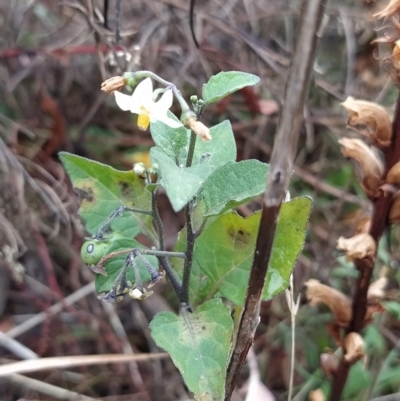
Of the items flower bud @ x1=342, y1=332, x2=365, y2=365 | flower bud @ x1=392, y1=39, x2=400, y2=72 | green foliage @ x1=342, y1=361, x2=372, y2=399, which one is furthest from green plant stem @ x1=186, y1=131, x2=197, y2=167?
green foliage @ x1=342, y1=361, x2=372, y2=399

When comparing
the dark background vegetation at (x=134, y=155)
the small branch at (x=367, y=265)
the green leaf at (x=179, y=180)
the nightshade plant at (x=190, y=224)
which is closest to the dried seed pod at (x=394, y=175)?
the small branch at (x=367, y=265)

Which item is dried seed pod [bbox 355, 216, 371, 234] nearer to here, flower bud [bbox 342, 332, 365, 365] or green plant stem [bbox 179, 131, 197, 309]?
flower bud [bbox 342, 332, 365, 365]

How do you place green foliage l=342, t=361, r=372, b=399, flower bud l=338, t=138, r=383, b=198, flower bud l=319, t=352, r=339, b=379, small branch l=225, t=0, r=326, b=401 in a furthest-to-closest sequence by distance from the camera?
green foliage l=342, t=361, r=372, b=399, flower bud l=319, t=352, r=339, b=379, flower bud l=338, t=138, r=383, b=198, small branch l=225, t=0, r=326, b=401

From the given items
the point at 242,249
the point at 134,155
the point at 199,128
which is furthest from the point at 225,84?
the point at 134,155

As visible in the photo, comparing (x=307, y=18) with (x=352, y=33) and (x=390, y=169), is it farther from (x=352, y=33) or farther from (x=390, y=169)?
(x=352, y=33)

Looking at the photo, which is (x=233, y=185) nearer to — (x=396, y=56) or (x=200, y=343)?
(x=200, y=343)

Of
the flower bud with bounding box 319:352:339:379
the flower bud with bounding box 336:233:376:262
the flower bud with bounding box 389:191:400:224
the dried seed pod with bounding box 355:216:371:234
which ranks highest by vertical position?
the flower bud with bounding box 389:191:400:224

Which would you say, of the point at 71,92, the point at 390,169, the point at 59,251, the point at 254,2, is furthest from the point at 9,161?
the point at 254,2
